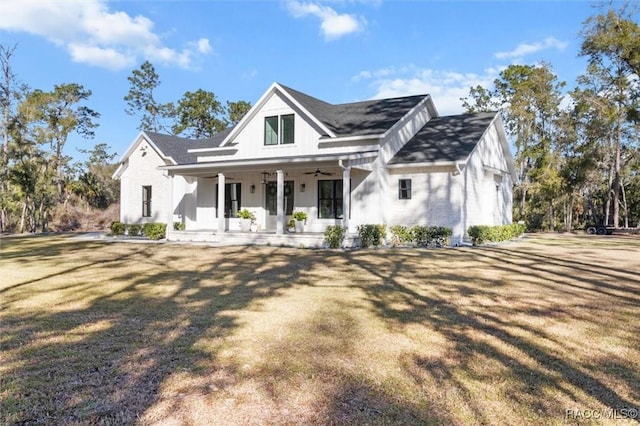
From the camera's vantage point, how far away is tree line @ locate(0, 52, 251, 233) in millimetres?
26578

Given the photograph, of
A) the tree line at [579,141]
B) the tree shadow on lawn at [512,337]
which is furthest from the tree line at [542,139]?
the tree shadow on lawn at [512,337]

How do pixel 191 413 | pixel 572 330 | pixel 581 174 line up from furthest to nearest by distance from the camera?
1. pixel 581 174
2. pixel 572 330
3. pixel 191 413

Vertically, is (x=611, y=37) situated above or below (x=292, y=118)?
above

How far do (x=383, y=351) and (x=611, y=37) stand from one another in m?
30.0

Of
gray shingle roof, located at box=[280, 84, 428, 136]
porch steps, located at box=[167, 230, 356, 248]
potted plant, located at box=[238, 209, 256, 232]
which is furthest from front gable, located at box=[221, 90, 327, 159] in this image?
porch steps, located at box=[167, 230, 356, 248]

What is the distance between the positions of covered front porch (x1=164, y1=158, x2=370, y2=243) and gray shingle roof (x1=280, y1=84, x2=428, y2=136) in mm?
1861

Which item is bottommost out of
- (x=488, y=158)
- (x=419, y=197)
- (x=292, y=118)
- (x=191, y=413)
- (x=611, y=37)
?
(x=191, y=413)

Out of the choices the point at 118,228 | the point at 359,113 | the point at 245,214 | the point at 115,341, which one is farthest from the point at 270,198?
the point at 115,341

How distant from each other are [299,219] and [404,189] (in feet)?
14.9

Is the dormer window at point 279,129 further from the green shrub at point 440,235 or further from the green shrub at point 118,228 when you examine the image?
the green shrub at point 118,228

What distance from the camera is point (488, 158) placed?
20.1m

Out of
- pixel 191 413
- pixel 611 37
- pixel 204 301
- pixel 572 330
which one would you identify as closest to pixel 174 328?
pixel 204 301

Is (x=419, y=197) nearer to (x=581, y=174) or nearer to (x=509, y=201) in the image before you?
(x=509, y=201)

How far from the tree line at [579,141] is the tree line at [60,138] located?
25618mm
